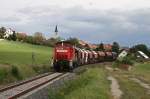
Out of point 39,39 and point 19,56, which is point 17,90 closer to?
point 19,56

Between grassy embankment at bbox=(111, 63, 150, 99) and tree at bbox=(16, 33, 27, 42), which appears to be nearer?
grassy embankment at bbox=(111, 63, 150, 99)

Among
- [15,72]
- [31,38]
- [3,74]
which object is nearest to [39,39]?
[31,38]

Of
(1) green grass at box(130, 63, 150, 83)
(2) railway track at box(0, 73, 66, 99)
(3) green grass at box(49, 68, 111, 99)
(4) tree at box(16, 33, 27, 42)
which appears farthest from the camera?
(4) tree at box(16, 33, 27, 42)

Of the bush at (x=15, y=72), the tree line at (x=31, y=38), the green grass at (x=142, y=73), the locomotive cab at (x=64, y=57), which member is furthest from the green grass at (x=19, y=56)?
the tree line at (x=31, y=38)

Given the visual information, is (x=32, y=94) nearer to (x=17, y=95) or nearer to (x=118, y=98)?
(x=17, y=95)

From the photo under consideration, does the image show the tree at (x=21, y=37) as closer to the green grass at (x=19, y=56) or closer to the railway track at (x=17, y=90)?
the green grass at (x=19, y=56)

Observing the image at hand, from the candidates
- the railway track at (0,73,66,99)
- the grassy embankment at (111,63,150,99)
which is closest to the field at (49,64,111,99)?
the grassy embankment at (111,63,150,99)

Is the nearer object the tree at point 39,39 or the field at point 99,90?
the field at point 99,90

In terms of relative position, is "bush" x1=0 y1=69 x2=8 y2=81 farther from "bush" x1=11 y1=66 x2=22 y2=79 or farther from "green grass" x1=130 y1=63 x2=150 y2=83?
"green grass" x1=130 y1=63 x2=150 y2=83

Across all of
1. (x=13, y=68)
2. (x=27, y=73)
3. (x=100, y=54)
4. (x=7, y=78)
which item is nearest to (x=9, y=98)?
(x=7, y=78)

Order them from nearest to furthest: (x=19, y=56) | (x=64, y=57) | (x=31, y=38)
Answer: (x=64, y=57) < (x=19, y=56) < (x=31, y=38)

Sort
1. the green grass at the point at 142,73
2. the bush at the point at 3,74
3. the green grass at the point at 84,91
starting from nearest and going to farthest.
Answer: the green grass at the point at 84,91 → the bush at the point at 3,74 → the green grass at the point at 142,73

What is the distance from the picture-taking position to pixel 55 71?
6019 cm

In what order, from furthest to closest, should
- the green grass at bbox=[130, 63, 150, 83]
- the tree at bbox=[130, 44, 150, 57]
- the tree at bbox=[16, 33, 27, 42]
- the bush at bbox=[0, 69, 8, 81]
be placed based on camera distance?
the tree at bbox=[130, 44, 150, 57], the tree at bbox=[16, 33, 27, 42], the green grass at bbox=[130, 63, 150, 83], the bush at bbox=[0, 69, 8, 81]
